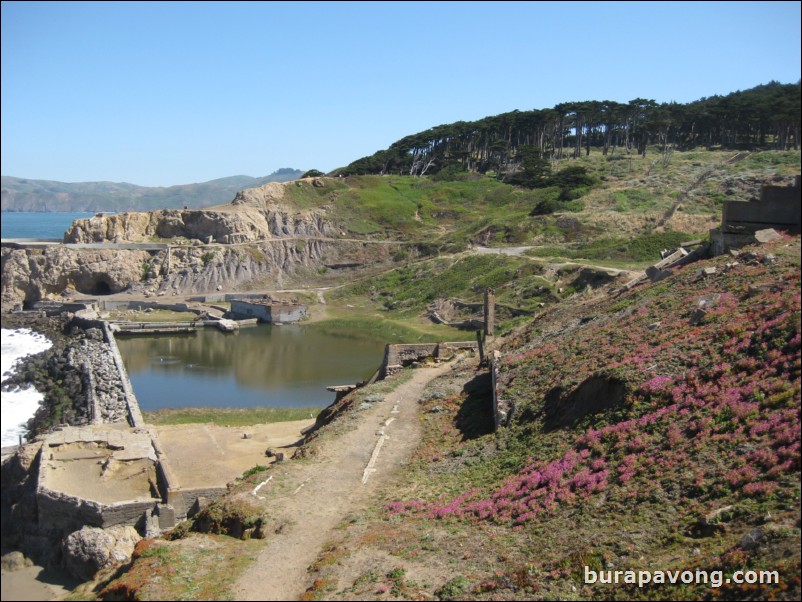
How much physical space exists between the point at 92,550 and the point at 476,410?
11.4 meters

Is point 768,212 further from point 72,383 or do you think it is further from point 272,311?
point 272,311

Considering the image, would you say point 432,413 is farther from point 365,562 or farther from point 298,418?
point 298,418

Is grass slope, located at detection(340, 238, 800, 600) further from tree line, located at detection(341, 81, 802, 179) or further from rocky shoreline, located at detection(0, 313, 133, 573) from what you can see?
tree line, located at detection(341, 81, 802, 179)

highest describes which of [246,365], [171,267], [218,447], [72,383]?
[171,267]

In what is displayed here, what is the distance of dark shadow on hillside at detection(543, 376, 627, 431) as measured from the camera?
16219 millimetres

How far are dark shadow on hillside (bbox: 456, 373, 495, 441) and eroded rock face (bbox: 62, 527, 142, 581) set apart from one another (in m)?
9.54

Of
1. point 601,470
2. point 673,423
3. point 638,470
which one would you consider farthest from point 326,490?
point 673,423

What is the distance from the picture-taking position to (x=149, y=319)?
65.2m

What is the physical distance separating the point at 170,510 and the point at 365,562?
1157 centimetres

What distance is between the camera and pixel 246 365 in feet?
163

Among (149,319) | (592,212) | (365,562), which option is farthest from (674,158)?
(365,562)

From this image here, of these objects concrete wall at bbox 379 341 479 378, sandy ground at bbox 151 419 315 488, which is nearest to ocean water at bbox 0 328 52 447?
sandy ground at bbox 151 419 315 488

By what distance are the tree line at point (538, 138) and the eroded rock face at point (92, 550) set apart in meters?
70.6

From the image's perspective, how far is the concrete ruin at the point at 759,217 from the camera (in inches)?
679
